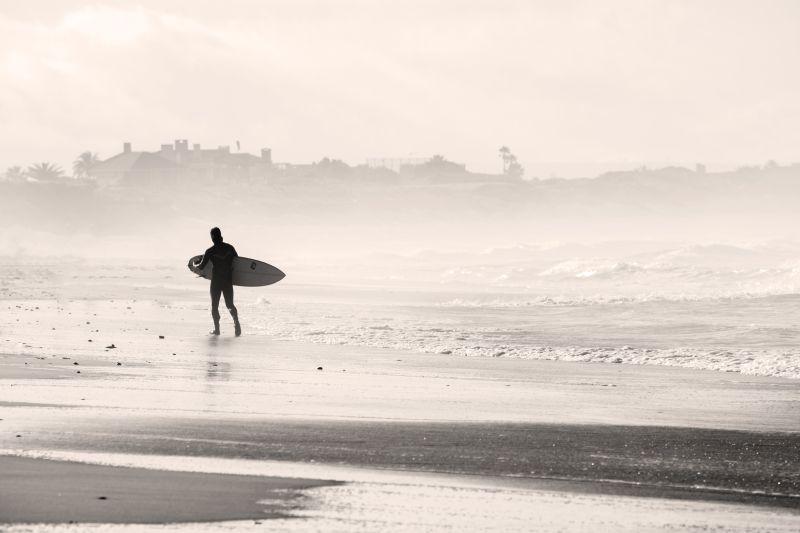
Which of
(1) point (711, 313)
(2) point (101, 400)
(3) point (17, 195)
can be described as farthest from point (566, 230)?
(2) point (101, 400)

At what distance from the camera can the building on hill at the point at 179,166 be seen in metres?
164

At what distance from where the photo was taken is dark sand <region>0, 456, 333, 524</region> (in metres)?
5.68

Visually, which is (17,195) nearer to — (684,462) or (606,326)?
(606,326)

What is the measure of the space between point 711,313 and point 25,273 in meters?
27.3

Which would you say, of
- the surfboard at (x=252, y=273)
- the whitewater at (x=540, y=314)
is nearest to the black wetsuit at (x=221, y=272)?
the whitewater at (x=540, y=314)

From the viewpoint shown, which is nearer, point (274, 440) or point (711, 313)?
point (274, 440)

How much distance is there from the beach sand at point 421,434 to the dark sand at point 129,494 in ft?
0.09

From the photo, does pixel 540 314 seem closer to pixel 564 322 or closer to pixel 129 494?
pixel 564 322

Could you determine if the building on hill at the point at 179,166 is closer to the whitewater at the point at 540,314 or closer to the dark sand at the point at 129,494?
the whitewater at the point at 540,314

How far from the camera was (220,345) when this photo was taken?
1580cm

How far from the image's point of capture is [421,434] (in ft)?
27.3

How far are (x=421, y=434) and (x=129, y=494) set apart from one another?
2744mm

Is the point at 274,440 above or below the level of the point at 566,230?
below

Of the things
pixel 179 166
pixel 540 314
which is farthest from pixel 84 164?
pixel 540 314
